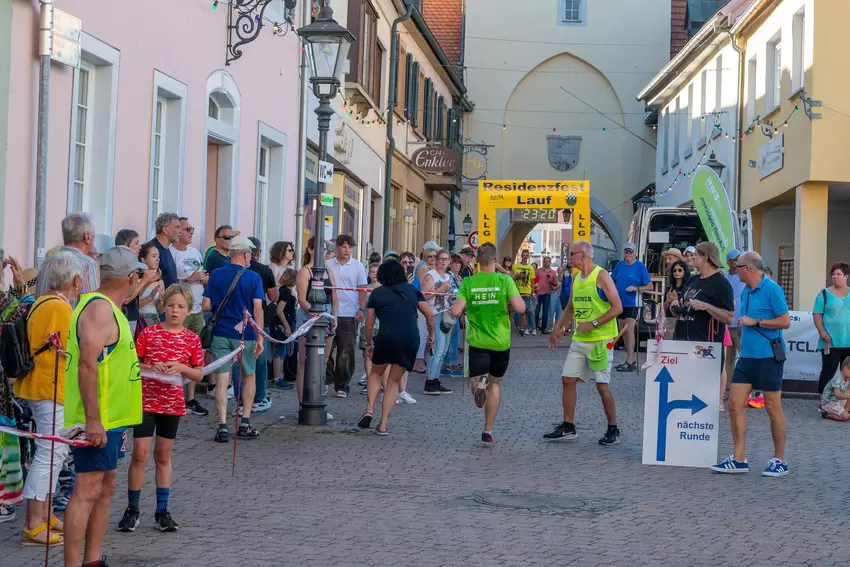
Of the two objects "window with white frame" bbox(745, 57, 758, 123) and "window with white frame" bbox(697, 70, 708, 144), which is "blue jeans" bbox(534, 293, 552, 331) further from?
"window with white frame" bbox(745, 57, 758, 123)

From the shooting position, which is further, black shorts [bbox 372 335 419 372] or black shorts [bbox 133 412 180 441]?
black shorts [bbox 372 335 419 372]

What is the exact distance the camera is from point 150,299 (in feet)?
36.8

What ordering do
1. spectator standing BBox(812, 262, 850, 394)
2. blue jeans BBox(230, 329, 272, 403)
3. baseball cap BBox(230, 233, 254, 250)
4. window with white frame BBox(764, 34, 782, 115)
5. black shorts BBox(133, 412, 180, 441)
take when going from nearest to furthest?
black shorts BBox(133, 412, 180, 441)
baseball cap BBox(230, 233, 254, 250)
blue jeans BBox(230, 329, 272, 403)
spectator standing BBox(812, 262, 850, 394)
window with white frame BBox(764, 34, 782, 115)

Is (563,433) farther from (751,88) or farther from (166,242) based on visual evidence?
(751,88)

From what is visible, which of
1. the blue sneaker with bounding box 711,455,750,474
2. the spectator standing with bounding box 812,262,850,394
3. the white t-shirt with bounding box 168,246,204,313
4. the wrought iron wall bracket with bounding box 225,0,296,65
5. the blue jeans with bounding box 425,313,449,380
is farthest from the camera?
the blue jeans with bounding box 425,313,449,380

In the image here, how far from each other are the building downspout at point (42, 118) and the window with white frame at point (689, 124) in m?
25.9

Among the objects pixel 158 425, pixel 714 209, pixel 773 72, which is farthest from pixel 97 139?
pixel 773 72

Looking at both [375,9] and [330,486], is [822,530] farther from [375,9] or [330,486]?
[375,9]

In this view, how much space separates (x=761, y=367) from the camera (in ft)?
32.9

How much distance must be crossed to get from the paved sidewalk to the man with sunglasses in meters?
1.59

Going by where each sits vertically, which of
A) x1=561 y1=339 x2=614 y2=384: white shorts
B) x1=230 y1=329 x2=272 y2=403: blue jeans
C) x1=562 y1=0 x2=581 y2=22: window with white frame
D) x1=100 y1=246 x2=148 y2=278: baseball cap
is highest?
x1=562 y1=0 x2=581 y2=22: window with white frame

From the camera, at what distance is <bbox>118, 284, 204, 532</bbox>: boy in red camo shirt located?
7008 mm

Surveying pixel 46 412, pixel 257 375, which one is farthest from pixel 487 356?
pixel 46 412

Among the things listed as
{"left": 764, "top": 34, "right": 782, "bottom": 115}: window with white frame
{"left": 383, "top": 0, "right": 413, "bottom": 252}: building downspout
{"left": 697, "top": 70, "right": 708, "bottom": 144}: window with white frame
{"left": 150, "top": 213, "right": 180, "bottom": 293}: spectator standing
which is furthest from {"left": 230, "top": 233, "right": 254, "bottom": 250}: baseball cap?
{"left": 697, "top": 70, "right": 708, "bottom": 144}: window with white frame
